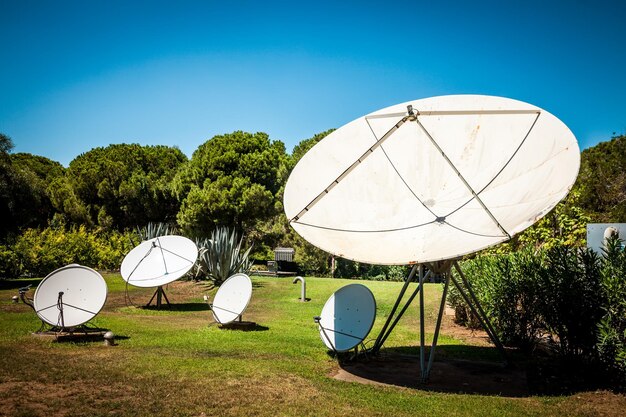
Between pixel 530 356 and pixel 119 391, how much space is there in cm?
801

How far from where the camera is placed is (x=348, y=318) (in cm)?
973

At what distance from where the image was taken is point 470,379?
8.51 meters

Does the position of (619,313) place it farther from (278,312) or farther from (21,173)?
(21,173)

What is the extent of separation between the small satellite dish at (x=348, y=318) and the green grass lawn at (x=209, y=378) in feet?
1.49

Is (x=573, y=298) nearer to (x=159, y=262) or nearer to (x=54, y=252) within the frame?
(x=159, y=262)

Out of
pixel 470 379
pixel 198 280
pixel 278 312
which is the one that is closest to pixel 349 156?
pixel 470 379

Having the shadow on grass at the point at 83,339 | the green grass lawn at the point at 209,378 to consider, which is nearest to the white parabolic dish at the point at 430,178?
the green grass lawn at the point at 209,378

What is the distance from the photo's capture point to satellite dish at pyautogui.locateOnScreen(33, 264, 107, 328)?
1055 centimetres

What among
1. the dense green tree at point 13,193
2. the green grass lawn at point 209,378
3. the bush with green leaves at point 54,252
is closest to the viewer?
the green grass lawn at point 209,378

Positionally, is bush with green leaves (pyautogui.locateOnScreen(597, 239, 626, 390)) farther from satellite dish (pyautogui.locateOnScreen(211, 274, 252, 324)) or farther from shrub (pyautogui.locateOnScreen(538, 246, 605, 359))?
satellite dish (pyautogui.locateOnScreen(211, 274, 252, 324))

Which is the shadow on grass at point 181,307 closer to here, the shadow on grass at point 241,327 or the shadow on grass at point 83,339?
the shadow on grass at point 241,327

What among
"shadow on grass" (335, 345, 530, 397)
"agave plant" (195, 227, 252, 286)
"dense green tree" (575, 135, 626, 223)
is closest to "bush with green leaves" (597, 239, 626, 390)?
"shadow on grass" (335, 345, 530, 397)

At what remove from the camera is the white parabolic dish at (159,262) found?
1542cm

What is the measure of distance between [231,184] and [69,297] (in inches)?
866
